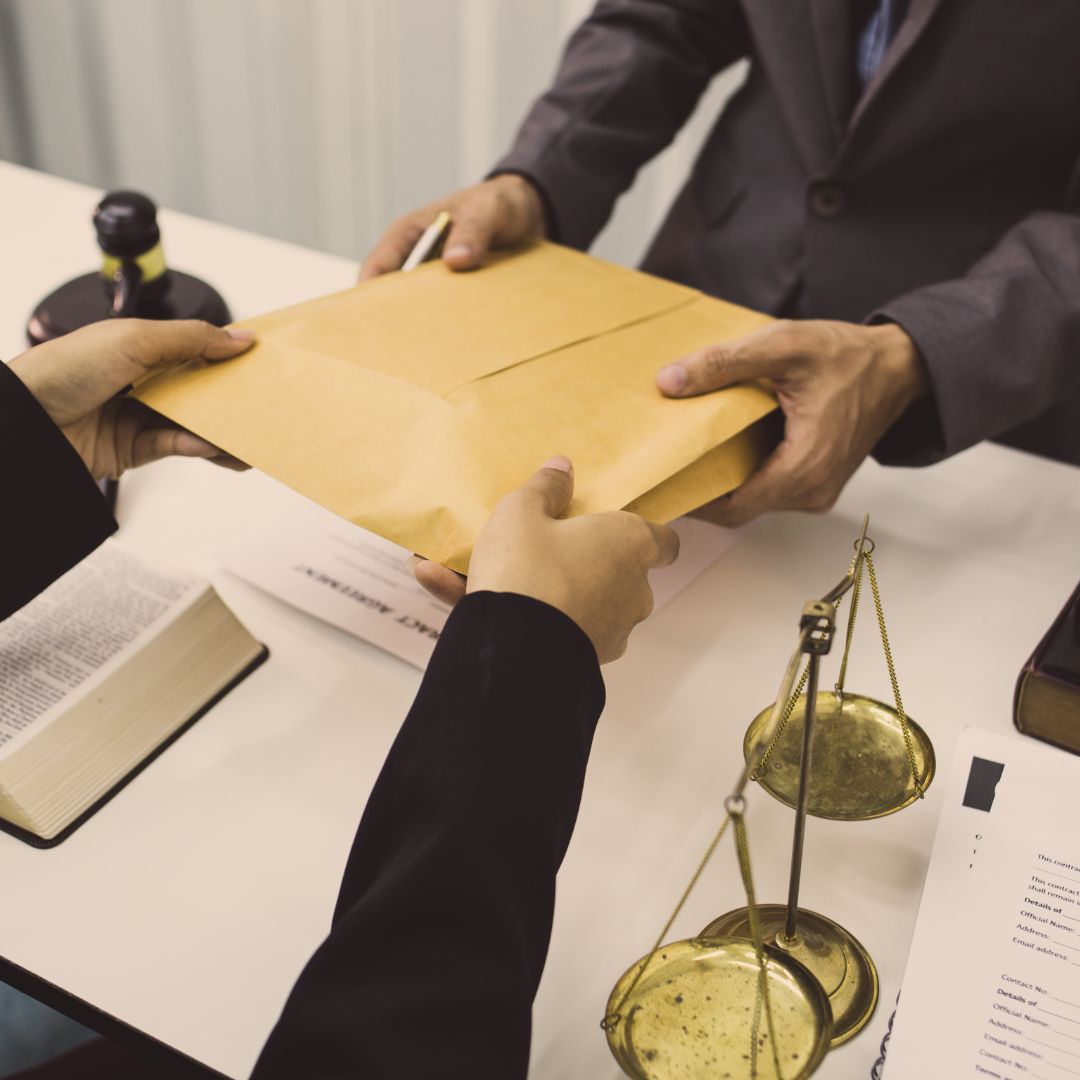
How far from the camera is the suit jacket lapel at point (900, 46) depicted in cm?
102

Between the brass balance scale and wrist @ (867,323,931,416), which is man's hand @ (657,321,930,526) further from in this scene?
the brass balance scale

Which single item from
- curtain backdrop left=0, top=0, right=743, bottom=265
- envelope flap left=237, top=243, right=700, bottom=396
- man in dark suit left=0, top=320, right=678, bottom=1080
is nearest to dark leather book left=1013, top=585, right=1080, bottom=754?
man in dark suit left=0, top=320, right=678, bottom=1080

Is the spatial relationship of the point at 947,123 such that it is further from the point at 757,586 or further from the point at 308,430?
the point at 308,430

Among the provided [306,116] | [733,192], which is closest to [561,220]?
[733,192]

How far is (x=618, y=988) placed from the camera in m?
0.57

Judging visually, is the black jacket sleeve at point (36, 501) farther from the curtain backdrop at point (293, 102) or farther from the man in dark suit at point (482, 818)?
the curtain backdrop at point (293, 102)

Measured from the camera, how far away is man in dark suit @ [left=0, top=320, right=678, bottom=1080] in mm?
489

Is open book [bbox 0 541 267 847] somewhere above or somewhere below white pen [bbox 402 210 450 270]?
below

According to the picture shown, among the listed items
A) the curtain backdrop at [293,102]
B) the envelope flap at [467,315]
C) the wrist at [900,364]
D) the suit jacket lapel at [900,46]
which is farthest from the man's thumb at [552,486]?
the curtain backdrop at [293,102]

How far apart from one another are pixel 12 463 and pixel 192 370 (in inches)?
5.4

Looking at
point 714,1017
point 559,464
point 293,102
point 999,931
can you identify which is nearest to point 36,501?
point 559,464

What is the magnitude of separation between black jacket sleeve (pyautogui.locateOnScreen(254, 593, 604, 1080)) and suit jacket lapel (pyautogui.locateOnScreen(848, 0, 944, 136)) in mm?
718

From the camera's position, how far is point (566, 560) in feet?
2.05

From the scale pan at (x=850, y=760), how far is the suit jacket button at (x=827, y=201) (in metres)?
0.64
